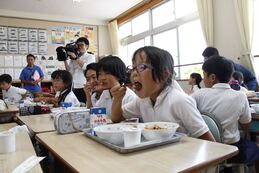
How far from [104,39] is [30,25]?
7.34ft

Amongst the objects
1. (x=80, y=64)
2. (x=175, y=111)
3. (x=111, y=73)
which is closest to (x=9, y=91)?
(x=80, y=64)

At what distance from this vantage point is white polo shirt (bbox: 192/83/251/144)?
1489 mm

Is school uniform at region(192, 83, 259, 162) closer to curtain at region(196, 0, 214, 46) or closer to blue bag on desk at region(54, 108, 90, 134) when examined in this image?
blue bag on desk at region(54, 108, 90, 134)

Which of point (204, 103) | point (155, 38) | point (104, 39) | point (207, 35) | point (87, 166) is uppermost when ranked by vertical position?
point (104, 39)

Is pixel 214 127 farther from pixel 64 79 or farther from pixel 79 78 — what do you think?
pixel 79 78

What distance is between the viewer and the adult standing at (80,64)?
3.14 metres

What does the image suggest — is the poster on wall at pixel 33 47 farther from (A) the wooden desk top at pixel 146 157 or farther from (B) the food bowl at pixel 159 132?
(B) the food bowl at pixel 159 132

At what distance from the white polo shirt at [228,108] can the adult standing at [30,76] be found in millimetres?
4897

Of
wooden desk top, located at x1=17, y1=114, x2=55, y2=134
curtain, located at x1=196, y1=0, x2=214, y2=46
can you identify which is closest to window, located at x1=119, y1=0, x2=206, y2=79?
curtain, located at x1=196, y1=0, x2=214, y2=46

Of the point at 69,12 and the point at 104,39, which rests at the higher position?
the point at 69,12

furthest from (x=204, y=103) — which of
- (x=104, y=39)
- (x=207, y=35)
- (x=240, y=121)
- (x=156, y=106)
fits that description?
(x=104, y=39)

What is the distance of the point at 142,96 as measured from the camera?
1241 mm

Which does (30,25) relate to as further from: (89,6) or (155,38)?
(155,38)

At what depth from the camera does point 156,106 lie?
1.24 metres
